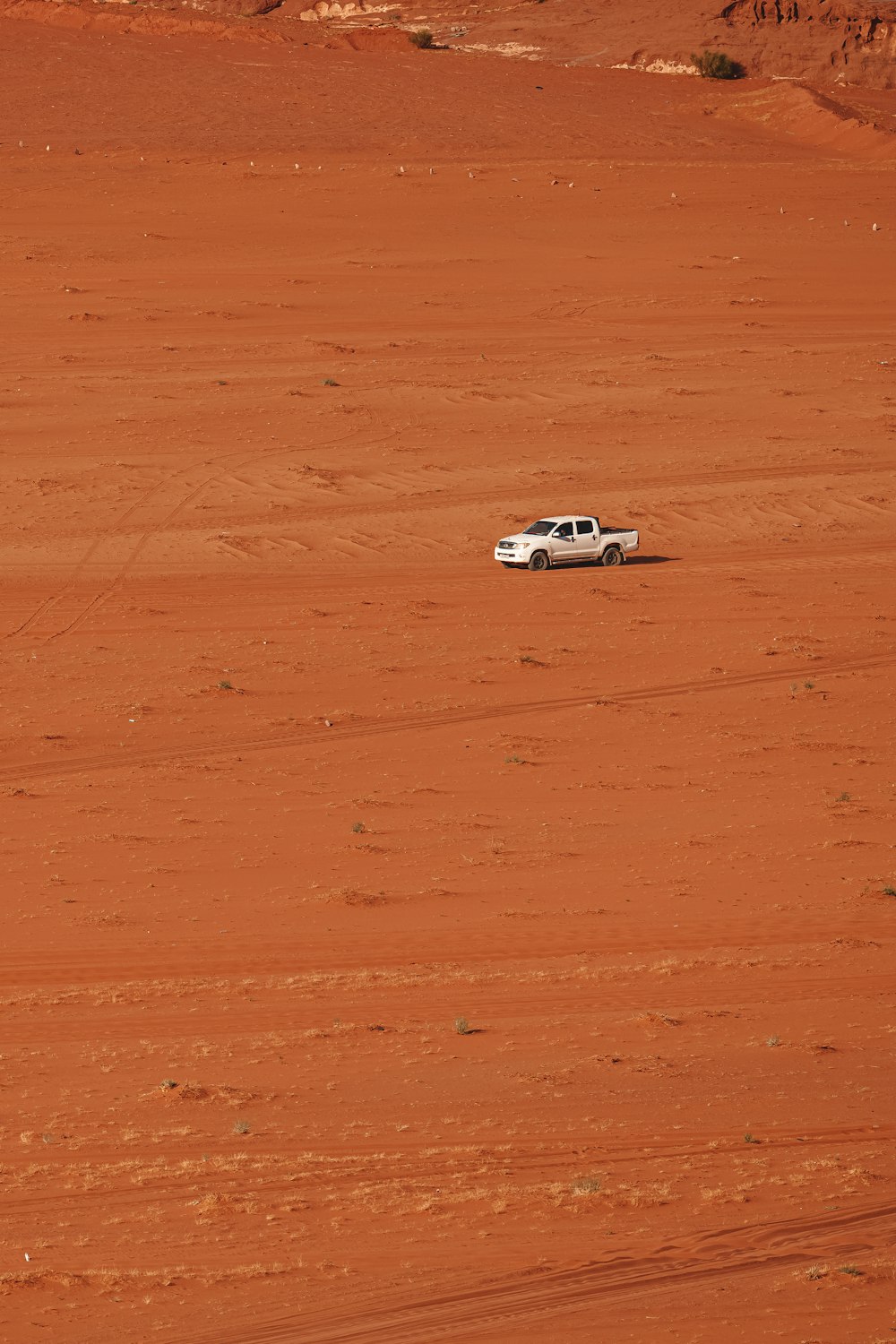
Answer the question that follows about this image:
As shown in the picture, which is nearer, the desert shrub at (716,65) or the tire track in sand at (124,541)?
the tire track in sand at (124,541)

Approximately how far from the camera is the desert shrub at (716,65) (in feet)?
191

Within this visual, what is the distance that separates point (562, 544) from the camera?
2558 centimetres

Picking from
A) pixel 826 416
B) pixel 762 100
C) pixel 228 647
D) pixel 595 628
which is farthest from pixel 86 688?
pixel 762 100

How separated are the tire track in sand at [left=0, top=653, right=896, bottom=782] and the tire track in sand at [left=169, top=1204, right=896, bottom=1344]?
10332 millimetres

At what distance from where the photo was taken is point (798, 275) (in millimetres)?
42875

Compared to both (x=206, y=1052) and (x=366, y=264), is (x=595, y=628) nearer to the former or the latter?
(x=206, y=1052)

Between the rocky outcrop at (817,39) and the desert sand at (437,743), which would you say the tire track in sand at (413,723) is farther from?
the rocky outcrop at (817,39)

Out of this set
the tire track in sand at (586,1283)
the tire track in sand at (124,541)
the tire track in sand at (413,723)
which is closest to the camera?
the tire track in sand at (586,1283)

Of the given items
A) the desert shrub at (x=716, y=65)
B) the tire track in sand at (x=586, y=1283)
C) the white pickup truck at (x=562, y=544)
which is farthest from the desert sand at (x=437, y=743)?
the desert shrub at (x=716, y=65)

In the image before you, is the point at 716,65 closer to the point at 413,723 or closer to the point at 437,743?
the point at 413,723

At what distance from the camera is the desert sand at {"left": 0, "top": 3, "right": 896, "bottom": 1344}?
29.5ft

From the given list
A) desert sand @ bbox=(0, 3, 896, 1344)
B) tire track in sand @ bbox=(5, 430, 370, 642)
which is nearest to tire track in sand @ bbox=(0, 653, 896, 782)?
desert sand @ bbox=(0, 3, 896, 1344)

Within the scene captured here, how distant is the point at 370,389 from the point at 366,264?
27.6 feet

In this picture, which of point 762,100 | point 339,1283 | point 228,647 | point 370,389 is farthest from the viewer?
point 762,100
